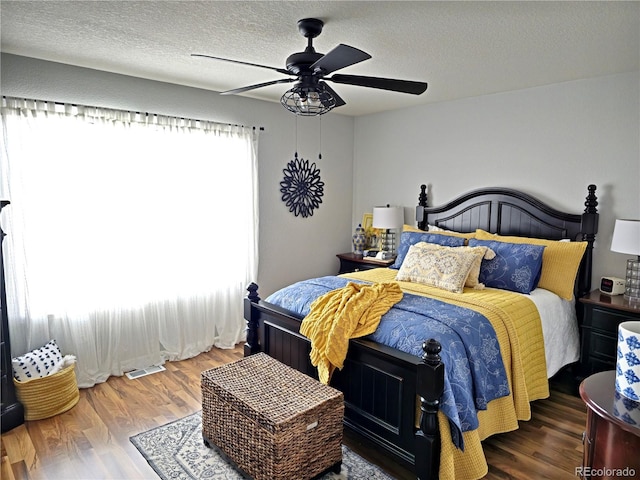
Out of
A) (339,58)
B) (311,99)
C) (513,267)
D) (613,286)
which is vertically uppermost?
(339,58)

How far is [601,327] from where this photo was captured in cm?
318

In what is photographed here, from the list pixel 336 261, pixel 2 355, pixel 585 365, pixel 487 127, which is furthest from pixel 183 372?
pixel 487 127

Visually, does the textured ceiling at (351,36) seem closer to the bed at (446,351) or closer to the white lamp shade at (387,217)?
the bed at (446,351)

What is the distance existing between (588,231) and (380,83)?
2.28m

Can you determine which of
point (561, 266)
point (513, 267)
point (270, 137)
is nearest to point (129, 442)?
point (513, 267)

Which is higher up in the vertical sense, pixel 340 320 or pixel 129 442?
pixel 340 320

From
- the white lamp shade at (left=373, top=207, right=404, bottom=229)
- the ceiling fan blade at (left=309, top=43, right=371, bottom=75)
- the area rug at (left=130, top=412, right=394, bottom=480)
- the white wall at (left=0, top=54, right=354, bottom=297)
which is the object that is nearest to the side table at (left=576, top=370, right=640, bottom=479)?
the area rug at (left=130, top=412, right=394, bottom=480)

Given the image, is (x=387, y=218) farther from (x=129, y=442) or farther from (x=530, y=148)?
(x=129, y=442)

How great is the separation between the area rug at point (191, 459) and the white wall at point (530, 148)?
2.51 metres

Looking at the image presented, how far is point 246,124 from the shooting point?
14.4 ft

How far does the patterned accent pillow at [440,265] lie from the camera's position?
10.9 feet

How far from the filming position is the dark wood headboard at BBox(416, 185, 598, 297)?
11.6 ft

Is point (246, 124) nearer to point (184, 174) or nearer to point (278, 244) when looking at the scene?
point (184, 174)

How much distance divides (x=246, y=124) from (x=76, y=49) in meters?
1.75
